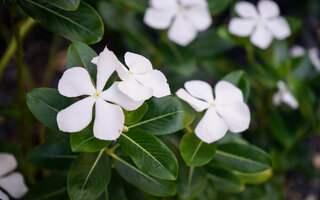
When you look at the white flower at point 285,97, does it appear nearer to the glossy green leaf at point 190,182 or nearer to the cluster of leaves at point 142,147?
the cluster of leaves at point 142,147

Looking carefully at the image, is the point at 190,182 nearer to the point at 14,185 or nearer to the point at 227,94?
the point at 227,94

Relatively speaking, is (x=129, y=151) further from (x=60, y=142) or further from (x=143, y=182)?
(x=60, y=142)

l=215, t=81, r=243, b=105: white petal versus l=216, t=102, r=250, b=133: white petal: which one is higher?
l=215, t=81, r=243, b=105: white petal

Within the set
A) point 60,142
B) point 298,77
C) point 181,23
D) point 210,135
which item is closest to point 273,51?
point 298,77

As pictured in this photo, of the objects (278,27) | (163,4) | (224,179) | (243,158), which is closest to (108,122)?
(243,158)

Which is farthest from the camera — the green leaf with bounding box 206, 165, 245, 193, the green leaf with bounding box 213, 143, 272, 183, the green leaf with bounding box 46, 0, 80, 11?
the green leaf with bounding box 206, 165, 245, 193

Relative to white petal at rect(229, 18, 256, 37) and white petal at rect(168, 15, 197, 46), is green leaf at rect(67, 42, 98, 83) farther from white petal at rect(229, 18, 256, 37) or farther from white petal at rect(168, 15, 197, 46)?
white petal at rect(229, 18, 256, 37)

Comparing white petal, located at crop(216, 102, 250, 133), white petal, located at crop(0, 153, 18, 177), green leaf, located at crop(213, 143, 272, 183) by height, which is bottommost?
white petal, located at crop(0, 153, 18, 177)

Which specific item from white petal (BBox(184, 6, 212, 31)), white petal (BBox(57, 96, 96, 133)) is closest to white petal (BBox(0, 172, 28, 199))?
white petal (BBox(57, 96, 96, 133))
